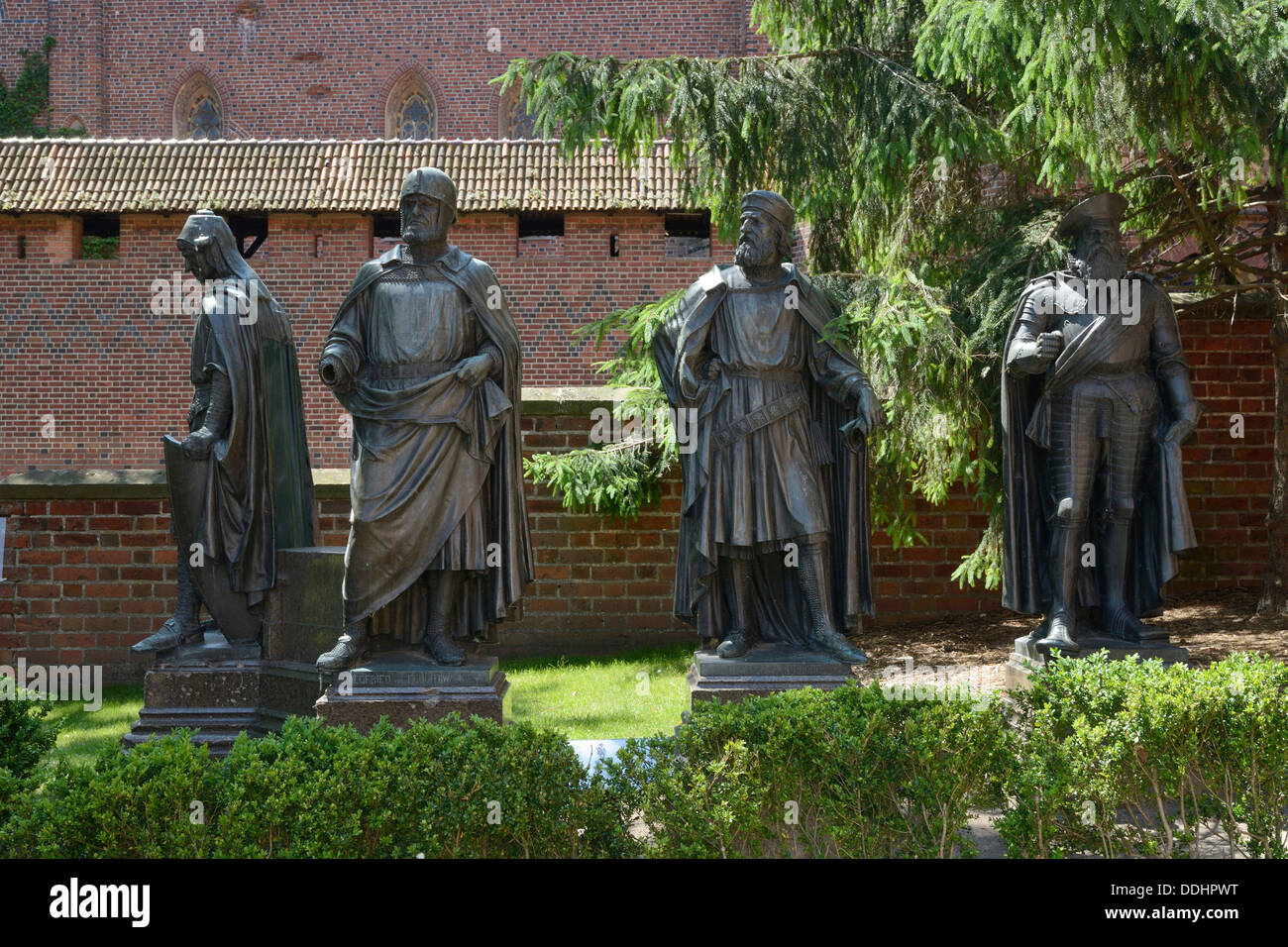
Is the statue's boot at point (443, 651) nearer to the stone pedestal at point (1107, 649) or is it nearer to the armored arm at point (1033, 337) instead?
the stone pedestal at point (1107, 649)

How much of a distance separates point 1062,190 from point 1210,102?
62.6 inches

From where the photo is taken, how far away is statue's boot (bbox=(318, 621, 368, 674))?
5.47 metres

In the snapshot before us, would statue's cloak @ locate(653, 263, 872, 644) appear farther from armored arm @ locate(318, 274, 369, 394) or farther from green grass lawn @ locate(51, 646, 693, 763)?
green grass lawn @ locate(51, 646, 693, 763)

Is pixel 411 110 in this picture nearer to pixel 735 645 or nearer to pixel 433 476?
pixel 433 476

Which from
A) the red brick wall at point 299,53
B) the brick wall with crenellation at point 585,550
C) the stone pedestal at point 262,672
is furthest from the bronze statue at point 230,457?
the red brick wall at point 299,53

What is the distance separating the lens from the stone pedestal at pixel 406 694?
5383 millimetres

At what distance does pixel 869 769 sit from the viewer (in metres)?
4.24

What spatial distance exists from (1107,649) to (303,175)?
14344 millimetres

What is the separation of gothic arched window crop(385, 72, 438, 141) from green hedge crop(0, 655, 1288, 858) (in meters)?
21.4

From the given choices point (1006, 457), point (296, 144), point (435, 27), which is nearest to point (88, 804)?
point (1006, 457)

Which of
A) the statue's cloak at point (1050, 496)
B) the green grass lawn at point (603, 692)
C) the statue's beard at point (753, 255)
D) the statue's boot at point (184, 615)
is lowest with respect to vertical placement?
the green grass lawn at point (603, 692)

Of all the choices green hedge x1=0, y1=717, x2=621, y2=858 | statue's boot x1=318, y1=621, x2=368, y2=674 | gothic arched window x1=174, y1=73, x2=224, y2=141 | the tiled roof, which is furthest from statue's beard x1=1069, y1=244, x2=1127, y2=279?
gothic arched window x1=174, y1=73, x2=224, y2=141

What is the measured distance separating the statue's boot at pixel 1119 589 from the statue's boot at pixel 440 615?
11.1ft
